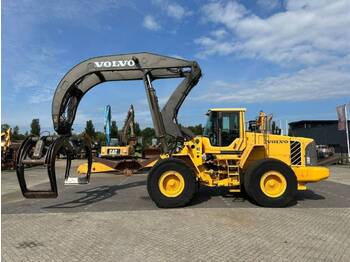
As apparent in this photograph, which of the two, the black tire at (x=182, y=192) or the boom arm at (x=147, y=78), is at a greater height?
the boom arm at (x=147, y=78)

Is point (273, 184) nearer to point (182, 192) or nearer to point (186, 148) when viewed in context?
point (182, 192)

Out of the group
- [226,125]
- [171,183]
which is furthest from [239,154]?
[171,183]

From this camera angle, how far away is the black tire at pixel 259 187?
1003 cm

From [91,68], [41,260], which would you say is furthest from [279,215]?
[91,68]

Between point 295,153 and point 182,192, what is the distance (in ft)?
11.8

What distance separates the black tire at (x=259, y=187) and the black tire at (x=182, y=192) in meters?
1.55

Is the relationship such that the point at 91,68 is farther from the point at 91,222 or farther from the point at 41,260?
the point at 41,260

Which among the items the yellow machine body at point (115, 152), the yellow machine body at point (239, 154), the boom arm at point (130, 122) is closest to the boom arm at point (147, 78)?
the yellow machine body at point (239, 154)

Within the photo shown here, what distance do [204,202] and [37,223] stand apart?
4638 mm

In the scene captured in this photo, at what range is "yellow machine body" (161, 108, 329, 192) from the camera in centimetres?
1091

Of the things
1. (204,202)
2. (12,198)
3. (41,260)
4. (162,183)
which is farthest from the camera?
(12,198)

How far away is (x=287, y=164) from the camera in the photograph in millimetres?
10789

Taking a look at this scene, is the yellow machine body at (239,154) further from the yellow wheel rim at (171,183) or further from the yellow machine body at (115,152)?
the yellow machine body at (115,152)

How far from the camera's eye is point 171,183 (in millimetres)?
10250
